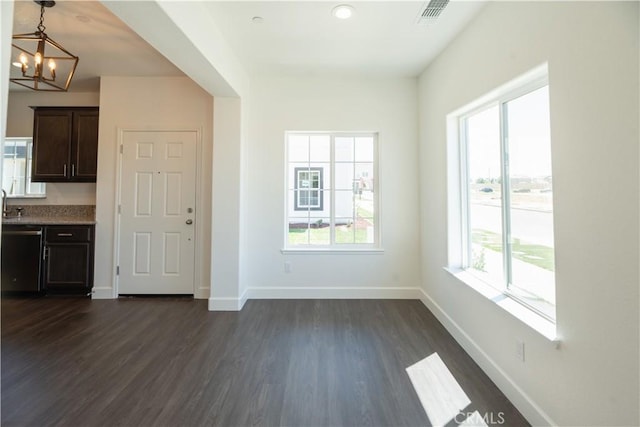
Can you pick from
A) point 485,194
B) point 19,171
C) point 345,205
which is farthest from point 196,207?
point 485,194

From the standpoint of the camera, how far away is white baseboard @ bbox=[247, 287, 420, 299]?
12.4 feet

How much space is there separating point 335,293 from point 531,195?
2475 millimetres

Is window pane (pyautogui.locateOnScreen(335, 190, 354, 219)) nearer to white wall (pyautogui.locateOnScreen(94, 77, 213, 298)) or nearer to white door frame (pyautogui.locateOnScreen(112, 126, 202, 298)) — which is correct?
white wall (pyautogui.locateOnScreen(94, 77, 213, 298))

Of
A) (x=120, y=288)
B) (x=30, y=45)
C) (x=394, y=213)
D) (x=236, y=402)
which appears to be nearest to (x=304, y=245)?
(x=394, y=213)

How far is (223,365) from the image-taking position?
2312mm

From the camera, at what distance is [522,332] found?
6.10ft

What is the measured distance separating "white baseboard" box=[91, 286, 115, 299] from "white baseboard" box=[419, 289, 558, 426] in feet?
13.1

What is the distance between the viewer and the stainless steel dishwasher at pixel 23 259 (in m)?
3.75

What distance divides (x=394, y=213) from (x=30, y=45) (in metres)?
4.41

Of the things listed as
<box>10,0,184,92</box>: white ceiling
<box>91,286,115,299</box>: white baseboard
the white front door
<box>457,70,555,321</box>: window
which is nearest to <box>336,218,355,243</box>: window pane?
<box>457,70,555,321</box>: window

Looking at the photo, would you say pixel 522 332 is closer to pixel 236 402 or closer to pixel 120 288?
pixel 236 402

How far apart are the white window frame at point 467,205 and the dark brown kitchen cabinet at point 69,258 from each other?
4.32 metres

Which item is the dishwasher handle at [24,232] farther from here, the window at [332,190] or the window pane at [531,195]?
the window pane at [531,195]

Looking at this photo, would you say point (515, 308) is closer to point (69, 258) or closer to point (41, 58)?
point (41, 58)
